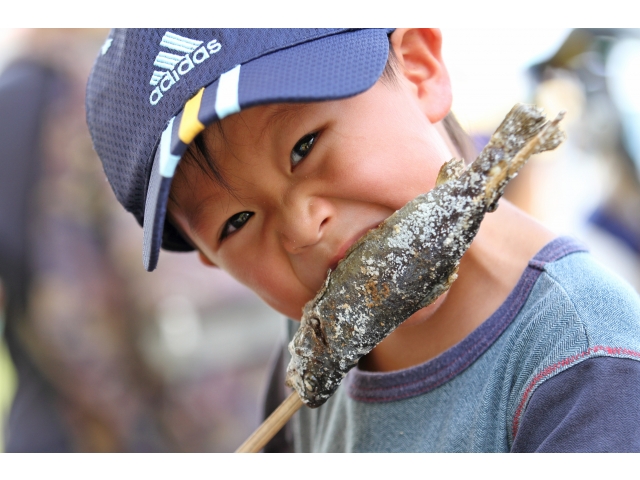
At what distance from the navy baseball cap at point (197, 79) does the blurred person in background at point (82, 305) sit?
5.60ft

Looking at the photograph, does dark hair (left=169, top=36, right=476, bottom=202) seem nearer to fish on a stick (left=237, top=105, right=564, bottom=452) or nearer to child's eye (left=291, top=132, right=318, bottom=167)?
child's eye (left=291, top=132, right=318, bottom=167)

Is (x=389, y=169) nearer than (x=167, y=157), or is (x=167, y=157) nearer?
(x=167, y=157)

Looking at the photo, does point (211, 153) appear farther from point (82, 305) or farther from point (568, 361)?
point (82, 305)

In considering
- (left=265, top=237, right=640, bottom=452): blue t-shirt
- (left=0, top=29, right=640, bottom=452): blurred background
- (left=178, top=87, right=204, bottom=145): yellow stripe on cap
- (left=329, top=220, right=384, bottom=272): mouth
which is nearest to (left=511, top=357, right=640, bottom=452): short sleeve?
(left=265, top=237, right=640, bottom=452): blue t-shirt

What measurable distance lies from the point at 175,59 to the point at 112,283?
6.78 feet

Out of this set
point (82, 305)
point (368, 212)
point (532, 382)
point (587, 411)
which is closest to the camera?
point (587, 411)

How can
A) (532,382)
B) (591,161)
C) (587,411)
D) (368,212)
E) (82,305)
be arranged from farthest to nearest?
(591,161) → (82,305) → (368,212) → (532,382) → (587,411)

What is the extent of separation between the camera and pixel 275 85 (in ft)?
2.93

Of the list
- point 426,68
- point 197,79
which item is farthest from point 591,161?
point 197,79

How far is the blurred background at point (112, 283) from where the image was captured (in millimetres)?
2635

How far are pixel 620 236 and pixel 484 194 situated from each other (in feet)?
9.22

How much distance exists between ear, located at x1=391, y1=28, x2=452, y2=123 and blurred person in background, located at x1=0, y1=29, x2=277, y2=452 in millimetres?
1935

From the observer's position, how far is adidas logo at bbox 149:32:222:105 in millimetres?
992

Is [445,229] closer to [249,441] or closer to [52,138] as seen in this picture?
[249,441]
